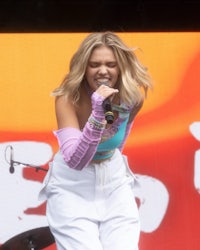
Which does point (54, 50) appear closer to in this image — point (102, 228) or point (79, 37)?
point (79, 37)

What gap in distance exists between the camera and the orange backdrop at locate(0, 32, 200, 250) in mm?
3207

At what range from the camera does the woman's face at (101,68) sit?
81.7 inches

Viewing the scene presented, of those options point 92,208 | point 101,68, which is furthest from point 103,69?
point 92,208

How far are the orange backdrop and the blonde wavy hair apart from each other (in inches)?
45.5

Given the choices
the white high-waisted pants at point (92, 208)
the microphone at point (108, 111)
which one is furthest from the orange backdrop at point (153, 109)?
the microphone at point (108, 111)

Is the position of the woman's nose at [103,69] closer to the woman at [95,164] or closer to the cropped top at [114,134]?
the woman at [95,164]

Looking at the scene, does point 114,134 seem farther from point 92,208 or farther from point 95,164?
point 92,208

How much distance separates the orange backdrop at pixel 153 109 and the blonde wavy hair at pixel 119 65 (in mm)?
1156

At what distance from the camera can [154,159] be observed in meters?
3.28

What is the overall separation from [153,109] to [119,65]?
127 cm

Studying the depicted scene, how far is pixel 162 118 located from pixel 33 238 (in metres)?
1.05

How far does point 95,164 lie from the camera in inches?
84.5

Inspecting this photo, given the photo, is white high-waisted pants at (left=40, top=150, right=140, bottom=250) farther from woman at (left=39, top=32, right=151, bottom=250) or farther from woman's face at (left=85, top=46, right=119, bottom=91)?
woman's face at (left=85, top=46, right=119, bottom=91)

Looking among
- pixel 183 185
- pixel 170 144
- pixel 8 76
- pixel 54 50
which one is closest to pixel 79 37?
pixel 54 50
